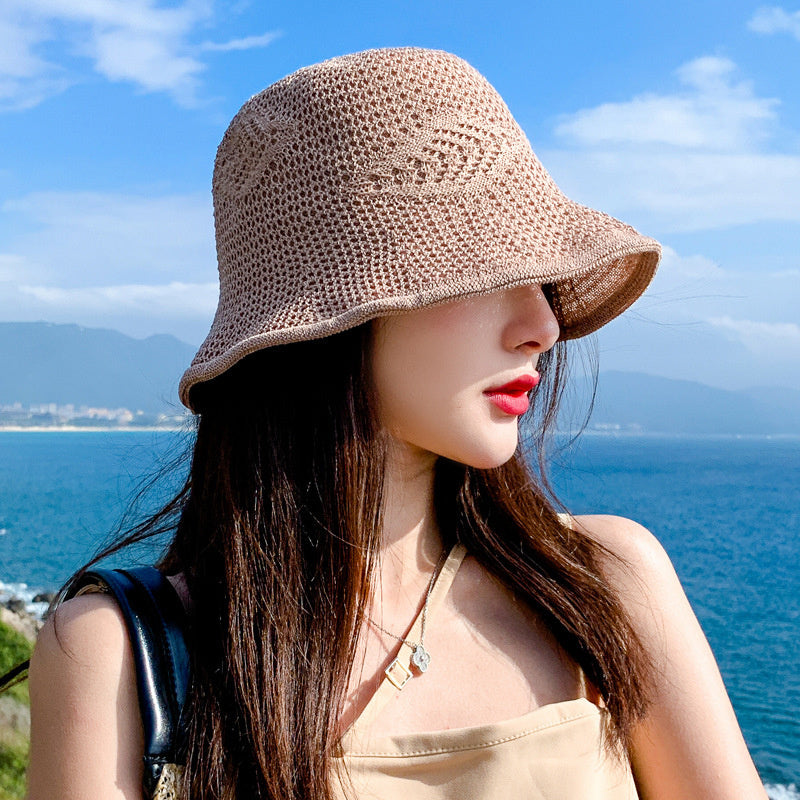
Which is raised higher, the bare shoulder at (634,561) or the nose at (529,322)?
the nose at (529,322)

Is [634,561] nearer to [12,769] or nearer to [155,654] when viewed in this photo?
[155,654]

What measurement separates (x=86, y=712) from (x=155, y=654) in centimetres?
16

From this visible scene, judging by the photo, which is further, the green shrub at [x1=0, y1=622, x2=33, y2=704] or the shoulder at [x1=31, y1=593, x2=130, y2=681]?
the green shrub at [x1=0, y1=622, x2=33, y2=704]

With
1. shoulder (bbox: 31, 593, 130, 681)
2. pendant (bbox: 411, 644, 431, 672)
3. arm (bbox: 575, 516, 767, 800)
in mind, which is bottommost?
arm (bbox: 575, 516, 767, 800)

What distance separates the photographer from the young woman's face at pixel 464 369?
191cm

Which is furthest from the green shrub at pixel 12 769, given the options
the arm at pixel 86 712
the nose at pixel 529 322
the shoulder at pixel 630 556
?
the nose at pixel 529 322

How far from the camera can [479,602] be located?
2242 millimetres

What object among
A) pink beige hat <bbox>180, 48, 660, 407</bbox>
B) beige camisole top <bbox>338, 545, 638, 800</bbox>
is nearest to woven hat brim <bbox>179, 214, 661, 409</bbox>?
pink beige hat <bbox>180, 48, 660, 407</bbox>

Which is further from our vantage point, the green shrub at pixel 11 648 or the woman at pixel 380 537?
the green shrub at pixel 11 648

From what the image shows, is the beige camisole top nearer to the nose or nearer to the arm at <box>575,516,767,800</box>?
the arm at <box>575,516,767,800</box>

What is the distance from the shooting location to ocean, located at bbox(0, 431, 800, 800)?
25609 millimetres

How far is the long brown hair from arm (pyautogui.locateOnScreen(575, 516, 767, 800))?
5 cm

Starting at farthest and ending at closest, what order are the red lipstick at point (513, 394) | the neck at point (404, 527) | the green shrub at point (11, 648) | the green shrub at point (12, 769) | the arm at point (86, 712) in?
the green shrub at point (11, 648), the green shrub at point (12, 769), the neck at point (404, 527), the red lipstick at point (513, 394), the arm at point (86, 712)

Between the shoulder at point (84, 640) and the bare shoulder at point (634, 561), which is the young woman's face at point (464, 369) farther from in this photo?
the shoulder at point (84, 640)
